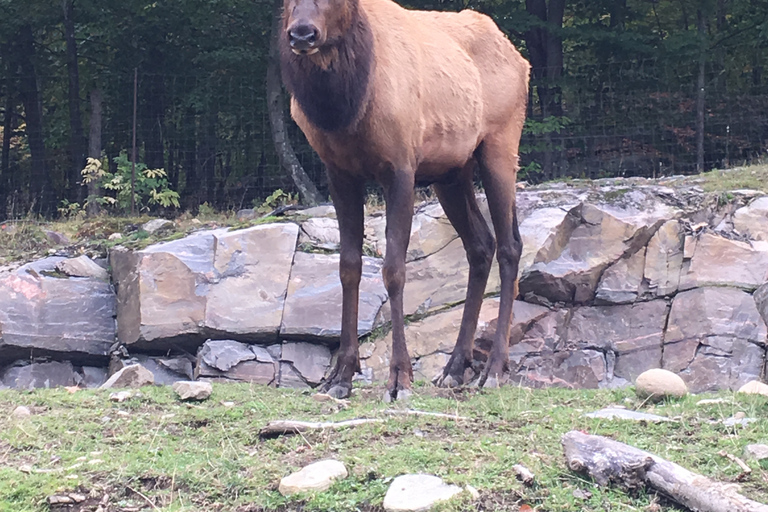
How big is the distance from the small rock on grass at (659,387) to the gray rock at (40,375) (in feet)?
16.1

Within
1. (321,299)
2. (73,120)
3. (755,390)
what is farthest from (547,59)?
(755,390)

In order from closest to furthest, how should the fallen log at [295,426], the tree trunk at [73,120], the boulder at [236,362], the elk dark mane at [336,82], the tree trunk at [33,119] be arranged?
the fallen log at [295,426], the elk dark mane at [336,82], the boulder at [236,362], the tree trunk at [73,120], the tree trunk at [33,119]

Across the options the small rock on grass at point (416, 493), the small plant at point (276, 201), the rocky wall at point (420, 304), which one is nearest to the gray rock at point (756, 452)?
the small rock on grass at point (416, 493)

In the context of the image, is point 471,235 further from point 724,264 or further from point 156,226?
point 156,226

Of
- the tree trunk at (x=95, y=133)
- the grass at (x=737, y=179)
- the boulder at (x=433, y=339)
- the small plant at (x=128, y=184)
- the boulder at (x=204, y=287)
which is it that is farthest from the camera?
the tree trunk at (x=95, y=133)

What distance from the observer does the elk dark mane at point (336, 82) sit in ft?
15.0

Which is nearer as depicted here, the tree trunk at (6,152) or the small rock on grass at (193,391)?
the small rock on grass at (193,391)

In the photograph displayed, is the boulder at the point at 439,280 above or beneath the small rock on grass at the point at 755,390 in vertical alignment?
beneath

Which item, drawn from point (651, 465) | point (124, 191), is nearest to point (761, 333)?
point (651, 465)

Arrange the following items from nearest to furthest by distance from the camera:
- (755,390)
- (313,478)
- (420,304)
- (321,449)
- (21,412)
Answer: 1. (313,478)
2. (321,449)
3. (21,412)
4. (755,390)
5. (420,304)

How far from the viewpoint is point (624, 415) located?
12.0 feet

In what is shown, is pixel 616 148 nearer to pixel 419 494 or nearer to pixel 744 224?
pixel 744 224

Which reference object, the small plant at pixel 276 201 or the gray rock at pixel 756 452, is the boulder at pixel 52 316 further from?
the gray rock at pixel 756 452

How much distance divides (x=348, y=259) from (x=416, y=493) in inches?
92.0
